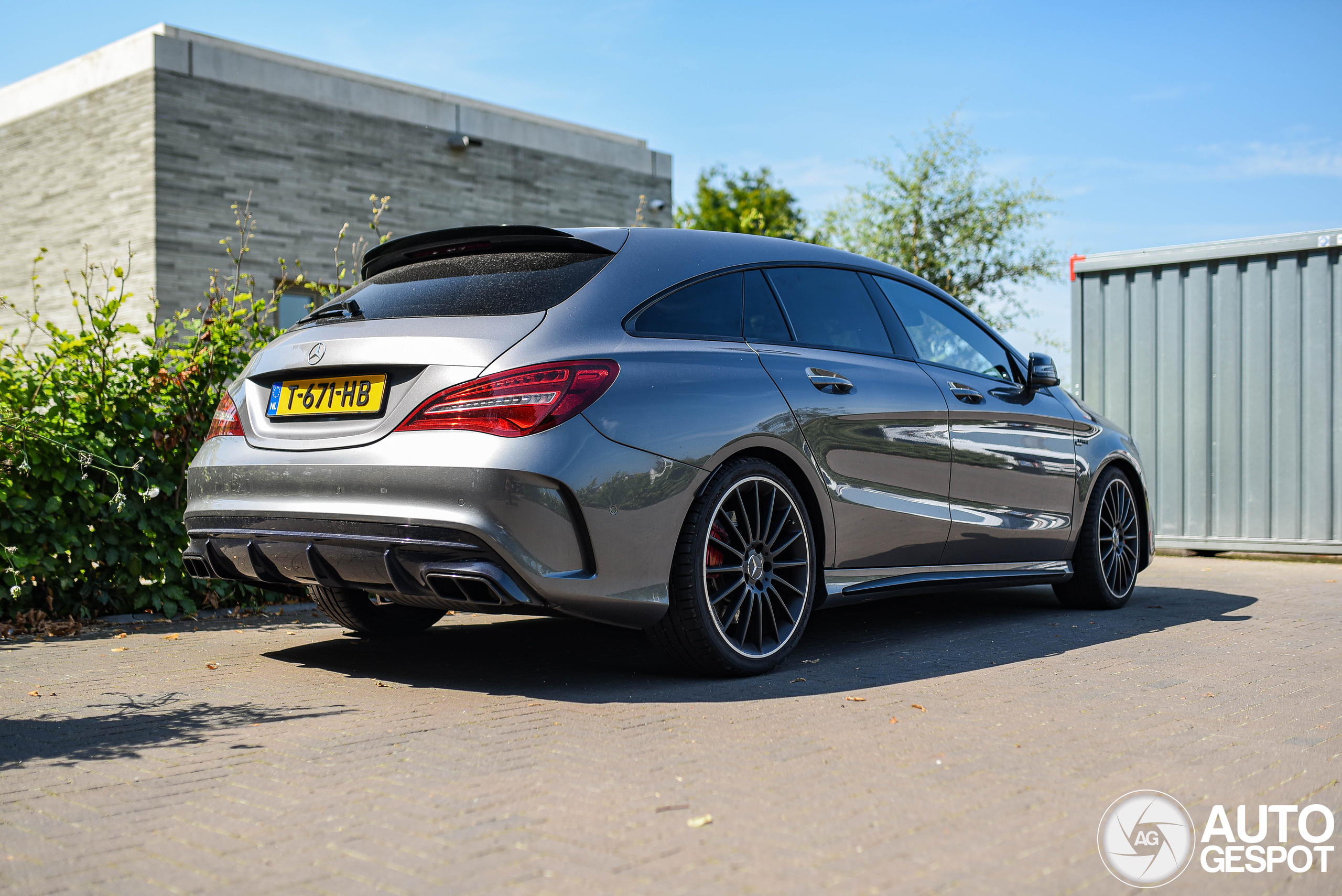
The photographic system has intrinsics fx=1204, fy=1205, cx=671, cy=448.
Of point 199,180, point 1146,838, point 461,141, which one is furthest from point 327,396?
point 461,141

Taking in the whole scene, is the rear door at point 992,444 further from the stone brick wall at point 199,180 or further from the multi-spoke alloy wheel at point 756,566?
the stone brick wall at point 199,180

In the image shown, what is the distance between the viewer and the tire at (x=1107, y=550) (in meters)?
6.55

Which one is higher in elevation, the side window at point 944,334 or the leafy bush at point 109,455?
the side window at point 944,334

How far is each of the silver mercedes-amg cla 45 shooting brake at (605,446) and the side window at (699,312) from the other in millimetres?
11

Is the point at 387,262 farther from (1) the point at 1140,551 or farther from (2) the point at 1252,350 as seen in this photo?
(2) the point at 1252,350

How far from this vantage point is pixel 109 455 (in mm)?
6016

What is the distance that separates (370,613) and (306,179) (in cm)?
1482

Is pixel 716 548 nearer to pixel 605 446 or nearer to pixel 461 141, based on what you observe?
pixel 605 446

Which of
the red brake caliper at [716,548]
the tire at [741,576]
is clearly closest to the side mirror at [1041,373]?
the tire at [741,576]

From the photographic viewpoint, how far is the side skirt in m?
4.87

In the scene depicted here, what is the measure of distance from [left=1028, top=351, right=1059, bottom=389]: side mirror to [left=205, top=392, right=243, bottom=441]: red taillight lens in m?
3.89

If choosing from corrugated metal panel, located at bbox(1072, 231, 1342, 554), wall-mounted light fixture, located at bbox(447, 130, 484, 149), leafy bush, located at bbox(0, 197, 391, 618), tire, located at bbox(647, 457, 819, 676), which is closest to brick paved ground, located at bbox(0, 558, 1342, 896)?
tire, located at bbox(647, 457, 819, 676)

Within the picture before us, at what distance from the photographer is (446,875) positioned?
2449 mm

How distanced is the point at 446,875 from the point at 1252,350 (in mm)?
9747
